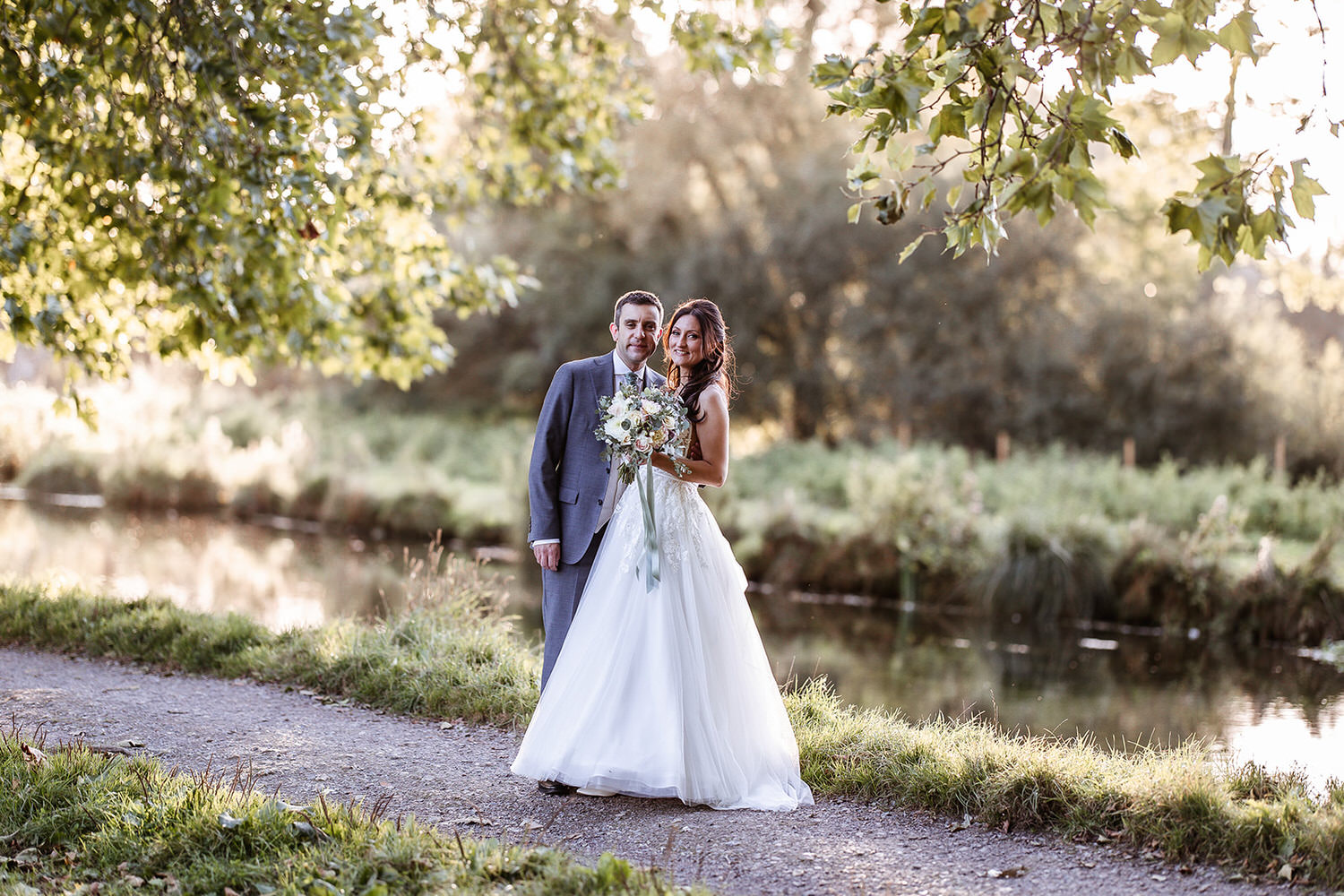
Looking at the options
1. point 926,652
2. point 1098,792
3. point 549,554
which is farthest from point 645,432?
point 926,652

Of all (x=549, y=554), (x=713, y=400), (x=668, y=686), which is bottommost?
(x=668, y=686)

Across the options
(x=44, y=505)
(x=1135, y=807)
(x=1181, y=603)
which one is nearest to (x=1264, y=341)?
(x=1181, y=603)

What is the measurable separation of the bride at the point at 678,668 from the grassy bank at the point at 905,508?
8.35 metres

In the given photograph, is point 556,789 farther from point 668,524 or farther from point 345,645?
point 345,645

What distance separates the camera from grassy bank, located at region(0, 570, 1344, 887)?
455cm

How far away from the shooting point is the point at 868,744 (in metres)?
5.72

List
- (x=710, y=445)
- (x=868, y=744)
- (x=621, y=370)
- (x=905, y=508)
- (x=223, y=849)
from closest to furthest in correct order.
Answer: (x=223, y=849) < (x=710, y=445) < (x=621, y=370) < (x=868, y=744) < (x=905, y=508)

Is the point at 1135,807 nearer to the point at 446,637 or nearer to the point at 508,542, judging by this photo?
the point at 446,637

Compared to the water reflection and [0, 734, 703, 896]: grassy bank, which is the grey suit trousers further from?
the water reflection

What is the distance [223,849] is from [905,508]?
10983mm

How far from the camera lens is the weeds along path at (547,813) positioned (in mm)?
4340

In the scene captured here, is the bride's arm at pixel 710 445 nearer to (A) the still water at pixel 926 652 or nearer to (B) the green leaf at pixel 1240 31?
(B) the green leaf at pixel 1240 31

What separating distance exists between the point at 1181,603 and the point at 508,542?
926 cm

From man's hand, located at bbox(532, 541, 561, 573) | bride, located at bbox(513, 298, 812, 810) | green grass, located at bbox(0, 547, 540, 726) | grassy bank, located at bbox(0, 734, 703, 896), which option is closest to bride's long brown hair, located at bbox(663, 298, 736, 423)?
bride, located at bbox(513, 298, 812, 810)
